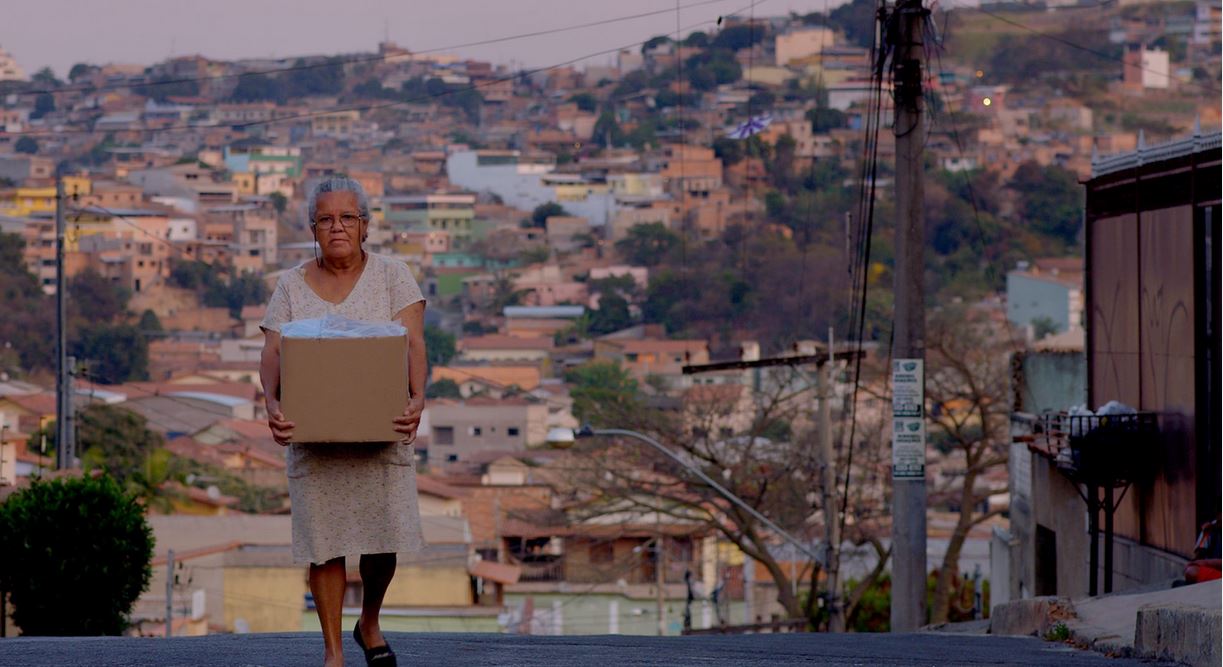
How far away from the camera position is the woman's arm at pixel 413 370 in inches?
250

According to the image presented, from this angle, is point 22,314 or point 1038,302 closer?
point 1038,302

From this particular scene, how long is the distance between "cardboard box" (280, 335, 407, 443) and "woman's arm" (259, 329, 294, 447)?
25 millimetres

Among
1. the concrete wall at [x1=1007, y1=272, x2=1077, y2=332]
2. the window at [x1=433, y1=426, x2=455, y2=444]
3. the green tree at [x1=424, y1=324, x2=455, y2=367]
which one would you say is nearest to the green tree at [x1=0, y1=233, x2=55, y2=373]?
the green tree at [x1=424, y1=324, x2=455, y2=367]

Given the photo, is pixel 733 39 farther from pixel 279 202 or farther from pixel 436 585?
pixel 436 585

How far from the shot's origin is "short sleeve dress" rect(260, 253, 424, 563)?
6.42m

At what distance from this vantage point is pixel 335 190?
6520 mm

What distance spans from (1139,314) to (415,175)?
149517mm

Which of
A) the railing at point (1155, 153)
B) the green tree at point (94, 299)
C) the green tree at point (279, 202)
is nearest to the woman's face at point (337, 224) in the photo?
the railing at point (1155, 153)

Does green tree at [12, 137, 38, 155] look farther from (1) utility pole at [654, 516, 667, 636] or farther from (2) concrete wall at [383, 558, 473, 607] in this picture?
(1) utility pole at [654, 516, 667, 636]

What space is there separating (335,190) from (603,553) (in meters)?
37.6

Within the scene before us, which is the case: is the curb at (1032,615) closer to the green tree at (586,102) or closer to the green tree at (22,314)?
the green tree at (22,314)

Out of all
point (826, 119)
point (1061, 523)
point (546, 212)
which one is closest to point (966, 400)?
point (1061, 523)

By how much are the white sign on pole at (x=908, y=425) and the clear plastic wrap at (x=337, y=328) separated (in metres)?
8.81

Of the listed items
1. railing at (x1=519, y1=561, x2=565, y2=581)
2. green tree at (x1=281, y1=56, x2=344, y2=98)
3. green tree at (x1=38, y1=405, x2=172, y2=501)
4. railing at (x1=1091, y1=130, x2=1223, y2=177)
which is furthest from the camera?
green tree at (x1=281, y1=56, x2=344, y2=98)
